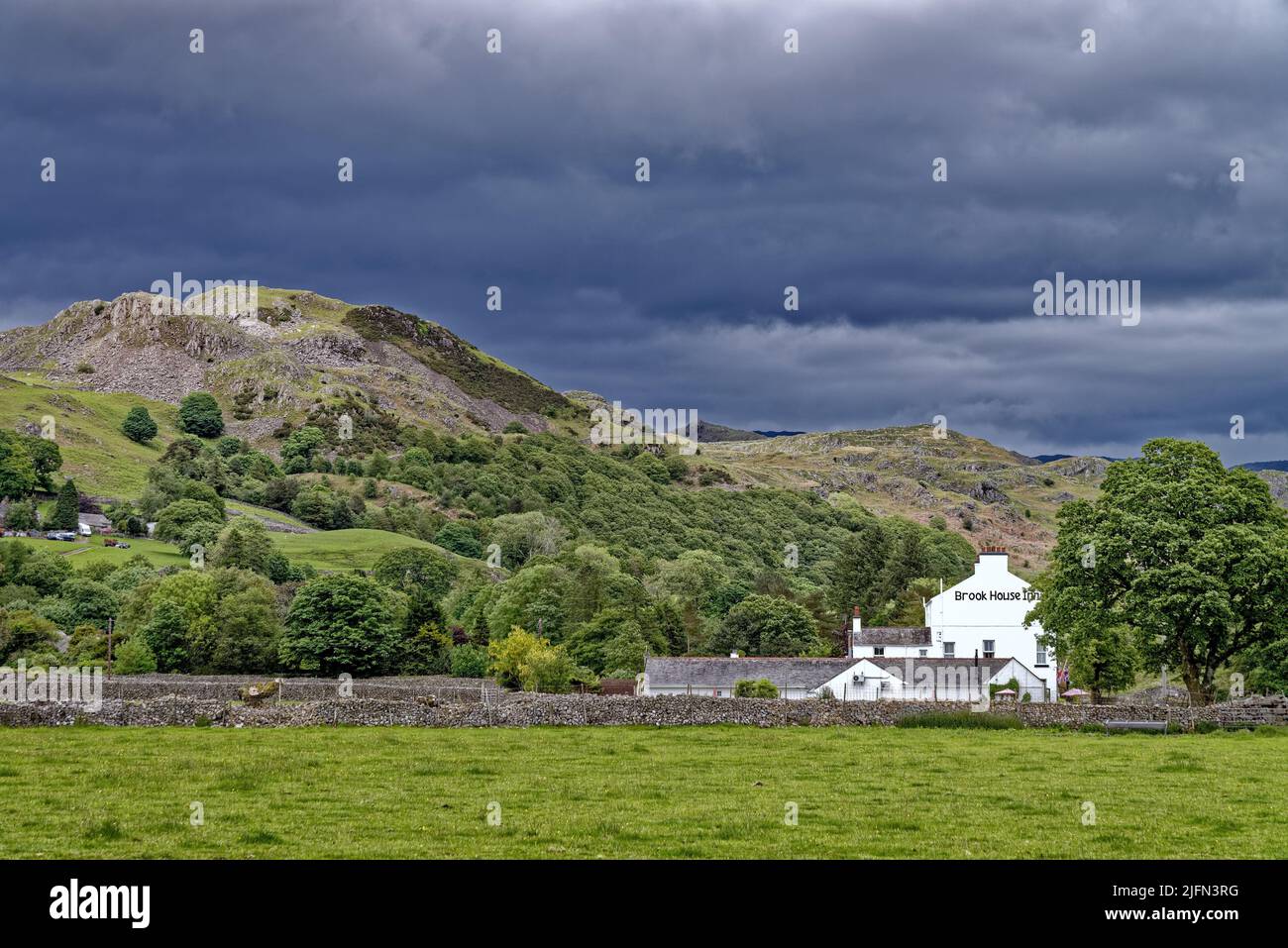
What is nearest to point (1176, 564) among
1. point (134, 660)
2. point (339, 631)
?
point (339, 631)

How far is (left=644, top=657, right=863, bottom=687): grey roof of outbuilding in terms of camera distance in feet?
267

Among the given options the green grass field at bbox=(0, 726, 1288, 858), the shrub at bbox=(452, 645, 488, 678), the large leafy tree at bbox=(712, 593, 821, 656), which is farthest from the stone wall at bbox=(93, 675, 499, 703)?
the large leafy tree at bbox=(712, 593, 821, 656)

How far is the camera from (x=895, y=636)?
94062 mm

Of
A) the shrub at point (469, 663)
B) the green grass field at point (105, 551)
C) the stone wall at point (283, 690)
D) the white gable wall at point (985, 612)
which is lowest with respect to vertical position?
the shrub at point (469, 663)

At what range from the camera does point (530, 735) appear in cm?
4219

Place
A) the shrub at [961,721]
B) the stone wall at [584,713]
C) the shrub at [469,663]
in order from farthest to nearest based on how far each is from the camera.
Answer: the shrub at [469,663] → the shrub at [961,721] → the stone wall at [584,713]

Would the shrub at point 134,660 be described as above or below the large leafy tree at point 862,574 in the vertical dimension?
below

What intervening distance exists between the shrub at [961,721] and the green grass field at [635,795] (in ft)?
12.5

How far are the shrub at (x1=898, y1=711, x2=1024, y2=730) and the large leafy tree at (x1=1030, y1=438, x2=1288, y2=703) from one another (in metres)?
9.11

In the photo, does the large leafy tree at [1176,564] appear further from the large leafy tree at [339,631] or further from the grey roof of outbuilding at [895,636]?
the large leafy tree at [339,631]

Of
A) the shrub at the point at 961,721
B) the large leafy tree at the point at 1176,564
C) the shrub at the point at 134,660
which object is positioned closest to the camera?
the shrub at the point at 961,721

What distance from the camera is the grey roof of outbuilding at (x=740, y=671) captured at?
81375 millimetres

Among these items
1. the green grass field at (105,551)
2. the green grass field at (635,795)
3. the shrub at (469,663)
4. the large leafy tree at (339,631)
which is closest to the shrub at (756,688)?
the shrub at (469,663)
